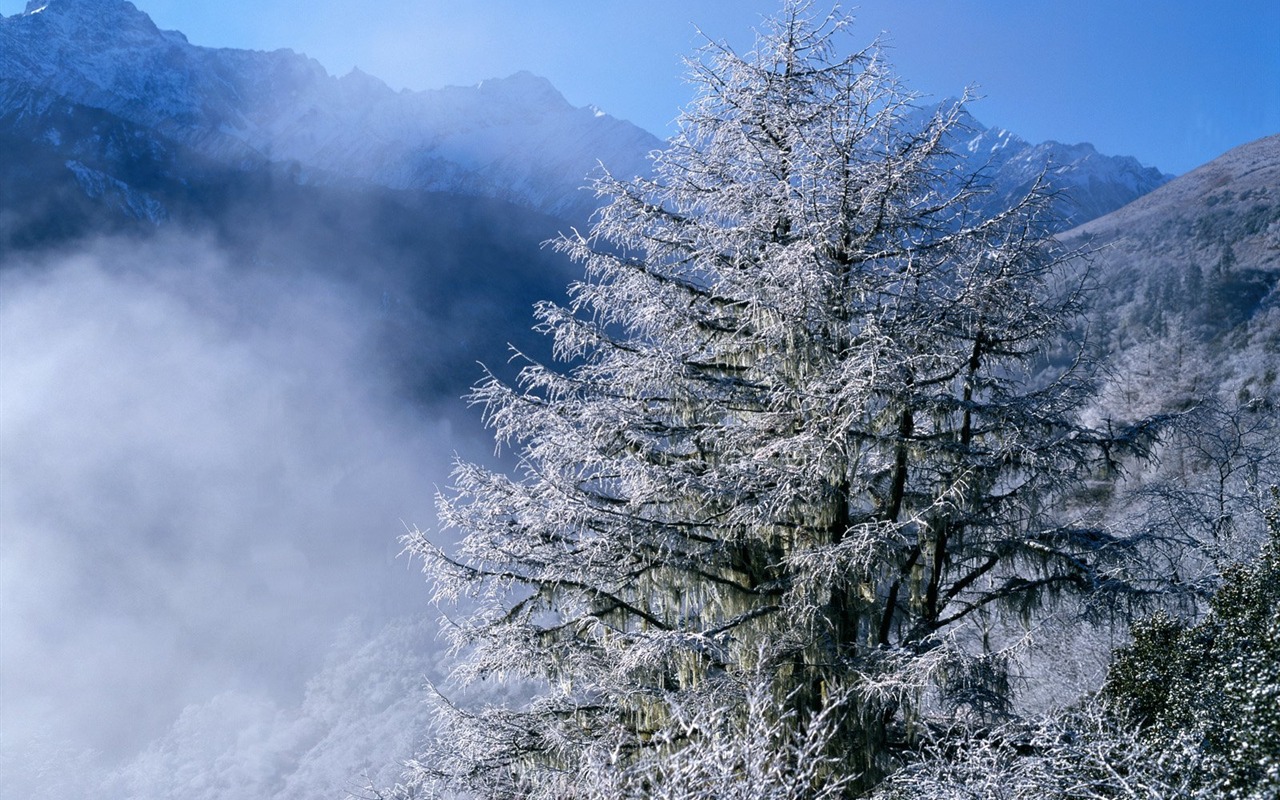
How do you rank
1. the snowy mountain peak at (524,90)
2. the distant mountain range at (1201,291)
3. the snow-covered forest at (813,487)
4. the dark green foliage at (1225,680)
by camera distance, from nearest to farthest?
the dark green foliage at (1225,680), the snow-covered forest at (813,487), the distant mountain range at (1201,291), the snowy mountain peak at (524,90)

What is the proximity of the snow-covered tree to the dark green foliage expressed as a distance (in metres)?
0.86

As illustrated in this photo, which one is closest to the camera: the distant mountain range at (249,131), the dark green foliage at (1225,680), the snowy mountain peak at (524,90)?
the dark green foliage at (1225,680)

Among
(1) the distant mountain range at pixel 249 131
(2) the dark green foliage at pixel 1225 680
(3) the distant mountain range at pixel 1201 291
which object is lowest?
(2) the dark green foliage at pixel 1225 680

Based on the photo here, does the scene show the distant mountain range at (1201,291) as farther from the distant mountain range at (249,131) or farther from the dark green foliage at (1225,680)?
the distant mountain range at (249,131)

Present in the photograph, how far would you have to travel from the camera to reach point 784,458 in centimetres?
592

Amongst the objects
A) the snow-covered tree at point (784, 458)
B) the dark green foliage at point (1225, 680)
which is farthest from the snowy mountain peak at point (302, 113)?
the dark green foliage at point (1225, 680)

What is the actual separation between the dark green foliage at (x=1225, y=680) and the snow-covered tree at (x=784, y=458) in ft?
2.84

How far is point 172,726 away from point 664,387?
7293cm

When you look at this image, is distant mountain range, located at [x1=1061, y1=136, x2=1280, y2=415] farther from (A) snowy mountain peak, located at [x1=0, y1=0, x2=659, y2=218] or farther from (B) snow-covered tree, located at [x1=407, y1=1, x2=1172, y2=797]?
(A) snowy mountain peak, located at [x1=0, y1=0, x2=659, y2=218]

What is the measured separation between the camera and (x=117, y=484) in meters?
86.8

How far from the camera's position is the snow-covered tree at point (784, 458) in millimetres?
5727

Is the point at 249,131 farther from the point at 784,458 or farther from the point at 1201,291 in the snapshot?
the point at 784,458

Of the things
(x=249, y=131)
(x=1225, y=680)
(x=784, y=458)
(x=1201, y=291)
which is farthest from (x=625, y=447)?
(x=249, y=131)

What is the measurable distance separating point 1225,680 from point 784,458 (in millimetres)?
3460
